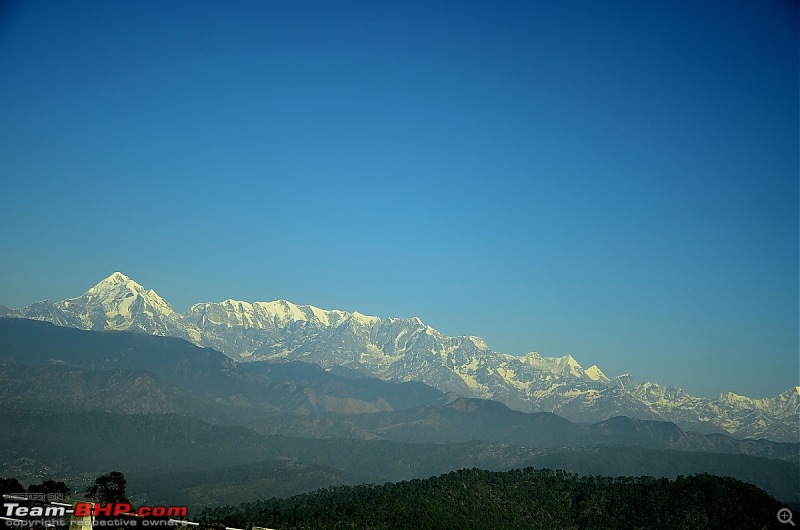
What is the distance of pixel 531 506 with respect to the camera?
524ft

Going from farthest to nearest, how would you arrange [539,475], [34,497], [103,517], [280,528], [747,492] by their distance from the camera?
[539,475] → [747,492] → [280,528] → [34,497] → [103,517]

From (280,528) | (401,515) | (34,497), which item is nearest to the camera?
(34,497)

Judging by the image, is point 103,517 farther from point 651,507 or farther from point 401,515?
point 651,507

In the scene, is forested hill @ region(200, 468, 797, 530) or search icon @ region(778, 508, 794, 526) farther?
forested hill @ region(200, 468, 797, 530)

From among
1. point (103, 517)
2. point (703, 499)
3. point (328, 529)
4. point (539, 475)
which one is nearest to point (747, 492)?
point (703, 499)

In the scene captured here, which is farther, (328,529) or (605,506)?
(605,506)

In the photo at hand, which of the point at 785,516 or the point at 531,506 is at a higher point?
the point at 785,516

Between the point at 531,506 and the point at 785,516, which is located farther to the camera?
the point at 531,506

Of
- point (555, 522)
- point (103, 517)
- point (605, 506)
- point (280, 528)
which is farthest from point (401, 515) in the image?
point (103, 517)

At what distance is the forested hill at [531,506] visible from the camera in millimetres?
139250

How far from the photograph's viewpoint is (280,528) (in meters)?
129

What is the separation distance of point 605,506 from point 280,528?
67.0 metres

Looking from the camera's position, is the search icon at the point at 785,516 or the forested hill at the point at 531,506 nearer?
the search icon at the point at 785,516

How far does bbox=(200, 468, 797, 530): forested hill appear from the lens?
139250 millimetres
